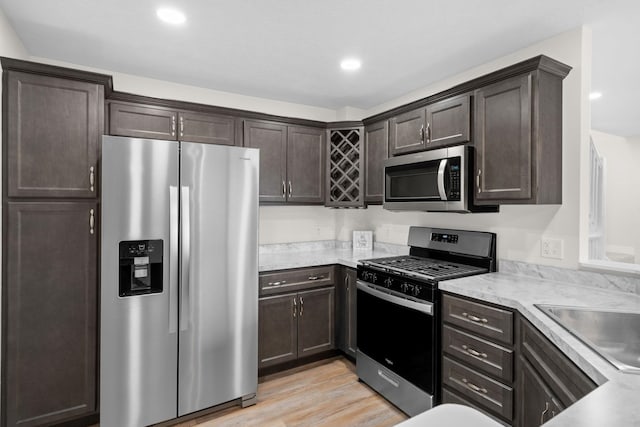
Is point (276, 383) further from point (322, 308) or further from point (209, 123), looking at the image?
point (209, 123)

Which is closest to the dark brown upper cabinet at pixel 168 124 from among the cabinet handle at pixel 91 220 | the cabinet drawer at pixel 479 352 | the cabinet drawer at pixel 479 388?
the cabinet handle at pixel 91 220

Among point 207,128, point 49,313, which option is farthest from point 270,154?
point 49,313

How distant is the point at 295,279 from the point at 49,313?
5.36 feet

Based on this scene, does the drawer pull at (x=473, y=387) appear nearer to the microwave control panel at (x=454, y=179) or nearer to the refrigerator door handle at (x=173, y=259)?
the microwave control panel at (x=454, y=179)

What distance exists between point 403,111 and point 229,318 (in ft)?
6.91

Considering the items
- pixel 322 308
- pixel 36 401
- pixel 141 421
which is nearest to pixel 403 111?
pixel 322 308

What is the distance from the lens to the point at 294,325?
115 inches

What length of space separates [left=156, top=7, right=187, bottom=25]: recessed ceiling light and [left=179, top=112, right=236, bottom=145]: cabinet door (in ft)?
2.82

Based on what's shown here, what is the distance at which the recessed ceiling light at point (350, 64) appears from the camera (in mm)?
2586

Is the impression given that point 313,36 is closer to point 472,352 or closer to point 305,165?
point 305,165

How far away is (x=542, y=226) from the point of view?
2.28 metres

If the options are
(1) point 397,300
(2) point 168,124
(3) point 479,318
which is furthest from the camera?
(2) point 168,124

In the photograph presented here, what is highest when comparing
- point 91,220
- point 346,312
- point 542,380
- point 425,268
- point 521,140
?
point 521,140

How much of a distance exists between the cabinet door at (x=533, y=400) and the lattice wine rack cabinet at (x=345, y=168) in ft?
6.52
